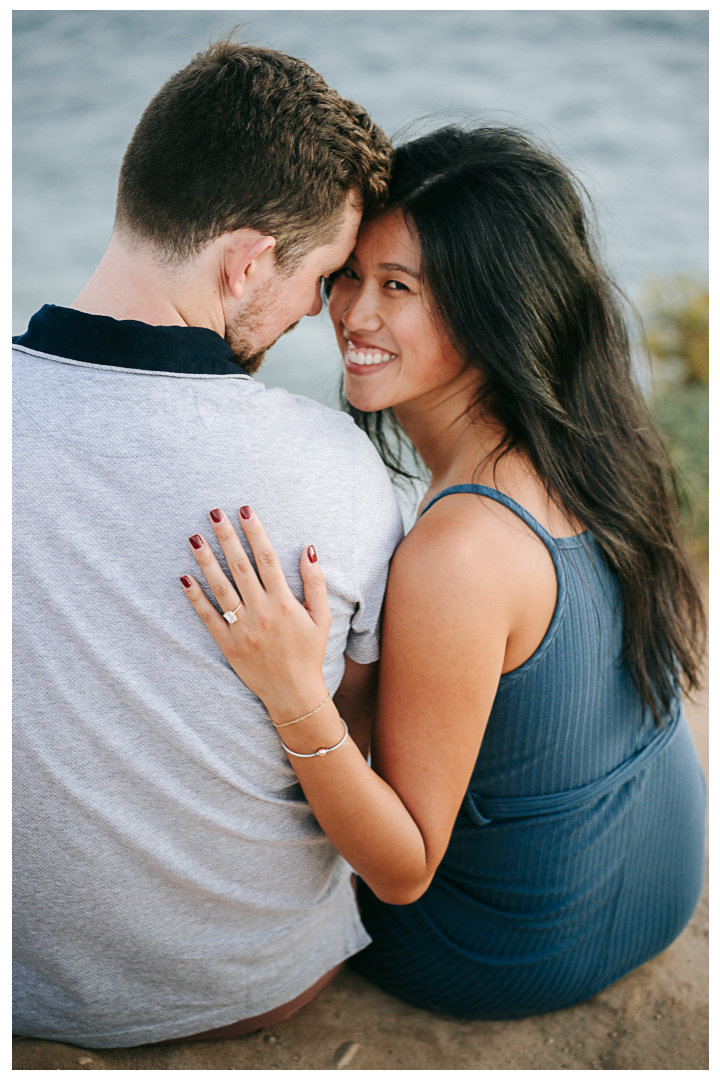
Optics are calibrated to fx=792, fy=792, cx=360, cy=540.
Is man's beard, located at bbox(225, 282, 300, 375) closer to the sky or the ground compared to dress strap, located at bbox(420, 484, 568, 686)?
closer to the sky

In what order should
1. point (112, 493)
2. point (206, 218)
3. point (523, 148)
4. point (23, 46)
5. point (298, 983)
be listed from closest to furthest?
point (112, 493), point (206, 218), point (298, 983), point (523, 148), point (23, 46)

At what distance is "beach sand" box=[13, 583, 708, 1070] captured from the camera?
1779 millimetres

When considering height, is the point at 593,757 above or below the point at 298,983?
above

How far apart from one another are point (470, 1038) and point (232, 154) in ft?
6.82

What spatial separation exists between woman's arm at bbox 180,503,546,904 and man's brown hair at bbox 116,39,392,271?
67 cm

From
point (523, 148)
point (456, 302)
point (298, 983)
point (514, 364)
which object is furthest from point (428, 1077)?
point (523, 148)

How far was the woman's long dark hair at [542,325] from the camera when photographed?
187 cm

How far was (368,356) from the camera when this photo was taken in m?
2.10

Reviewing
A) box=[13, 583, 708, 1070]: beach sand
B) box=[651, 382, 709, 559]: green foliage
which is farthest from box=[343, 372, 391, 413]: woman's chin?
box=[651, 382, 709, 559]: green foliage

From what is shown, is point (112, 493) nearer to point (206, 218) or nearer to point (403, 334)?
point (206, 218)

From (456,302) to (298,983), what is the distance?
1626 millimetres

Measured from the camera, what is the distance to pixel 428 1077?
182cm

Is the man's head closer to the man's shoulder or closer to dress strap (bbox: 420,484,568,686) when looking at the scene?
the man's shoulder

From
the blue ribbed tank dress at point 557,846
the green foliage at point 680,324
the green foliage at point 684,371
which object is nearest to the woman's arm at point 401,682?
the blue ribbed tank dress at point 557,846
